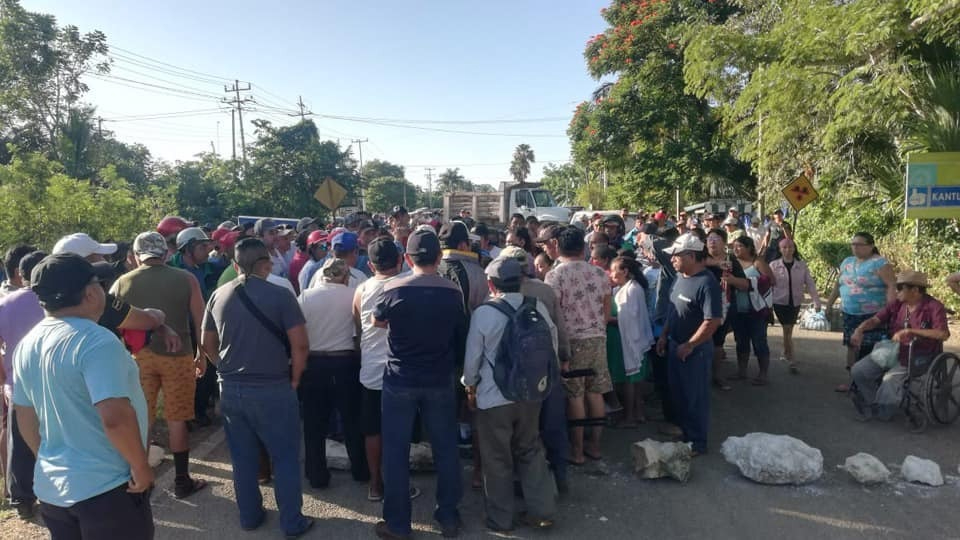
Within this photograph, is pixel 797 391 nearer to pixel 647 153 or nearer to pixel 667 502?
pixel 667 502

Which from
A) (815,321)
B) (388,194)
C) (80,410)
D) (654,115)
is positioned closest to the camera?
(80,410)

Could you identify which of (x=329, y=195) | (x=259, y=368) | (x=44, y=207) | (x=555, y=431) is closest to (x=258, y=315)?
(x=259, y=368)

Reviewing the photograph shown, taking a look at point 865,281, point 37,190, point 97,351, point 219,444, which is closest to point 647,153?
point 865,281

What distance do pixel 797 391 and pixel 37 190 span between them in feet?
44.5

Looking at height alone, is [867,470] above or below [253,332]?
below

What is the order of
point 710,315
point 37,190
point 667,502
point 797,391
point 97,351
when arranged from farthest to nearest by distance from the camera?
point 37,190 < point 797,391 < point 710,315 < point 667,502 < point 97,351

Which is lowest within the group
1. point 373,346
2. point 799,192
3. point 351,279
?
point 373,346

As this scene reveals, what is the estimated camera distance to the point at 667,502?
4.35m

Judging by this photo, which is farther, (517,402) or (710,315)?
(710,315)

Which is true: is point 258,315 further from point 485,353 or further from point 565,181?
point 565,181

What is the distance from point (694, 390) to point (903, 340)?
207 centimetres

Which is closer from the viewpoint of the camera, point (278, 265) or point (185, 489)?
point (185, 489)

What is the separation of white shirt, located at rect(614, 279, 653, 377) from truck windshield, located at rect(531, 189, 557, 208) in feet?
65.1

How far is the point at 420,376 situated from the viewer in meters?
3.74
